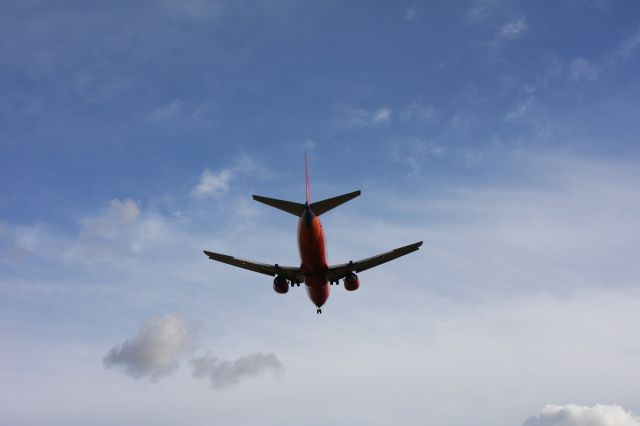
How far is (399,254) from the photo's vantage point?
157 feet

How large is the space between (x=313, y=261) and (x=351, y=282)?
6.29 meters

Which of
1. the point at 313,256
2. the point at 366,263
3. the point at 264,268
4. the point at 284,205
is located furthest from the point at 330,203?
the point at 264,268

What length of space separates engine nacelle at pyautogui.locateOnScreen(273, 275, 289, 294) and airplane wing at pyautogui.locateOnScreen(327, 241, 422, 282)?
164 inches

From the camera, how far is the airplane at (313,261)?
41781mm

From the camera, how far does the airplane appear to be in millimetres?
41781

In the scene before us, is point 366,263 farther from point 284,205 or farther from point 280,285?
point 284,205

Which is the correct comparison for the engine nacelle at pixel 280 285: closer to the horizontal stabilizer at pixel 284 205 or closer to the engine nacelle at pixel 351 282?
the engine nacelle at pixel 351 282

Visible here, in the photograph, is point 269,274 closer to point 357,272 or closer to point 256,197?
point 357,272

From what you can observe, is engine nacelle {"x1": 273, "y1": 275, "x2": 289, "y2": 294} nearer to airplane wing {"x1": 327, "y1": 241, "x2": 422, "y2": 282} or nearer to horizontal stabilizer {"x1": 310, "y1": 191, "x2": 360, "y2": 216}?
airplane wing {"x1": 327, "y1": 241, "x2": 422, "y2": 282}

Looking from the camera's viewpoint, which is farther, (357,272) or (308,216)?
(357,272)

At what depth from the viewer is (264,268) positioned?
1982 inches

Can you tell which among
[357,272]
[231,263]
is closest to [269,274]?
[231,263]

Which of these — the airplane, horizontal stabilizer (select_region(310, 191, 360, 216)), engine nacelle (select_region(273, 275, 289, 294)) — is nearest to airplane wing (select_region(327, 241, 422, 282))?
the airplane

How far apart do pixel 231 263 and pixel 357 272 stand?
38.3 feet
